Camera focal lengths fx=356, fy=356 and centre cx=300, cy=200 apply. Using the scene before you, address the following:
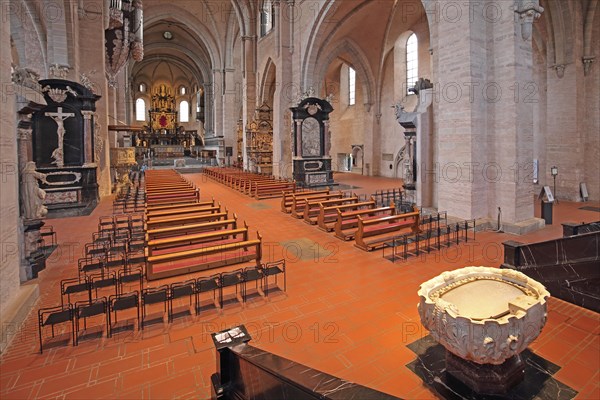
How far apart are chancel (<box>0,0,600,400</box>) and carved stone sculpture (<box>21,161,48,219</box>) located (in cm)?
3

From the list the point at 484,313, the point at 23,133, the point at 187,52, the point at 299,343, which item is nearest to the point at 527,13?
the point at 484,313

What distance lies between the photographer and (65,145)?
12.6 meters

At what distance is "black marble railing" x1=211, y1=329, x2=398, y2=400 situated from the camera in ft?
6.80

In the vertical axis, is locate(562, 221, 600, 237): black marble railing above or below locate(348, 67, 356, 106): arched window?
below

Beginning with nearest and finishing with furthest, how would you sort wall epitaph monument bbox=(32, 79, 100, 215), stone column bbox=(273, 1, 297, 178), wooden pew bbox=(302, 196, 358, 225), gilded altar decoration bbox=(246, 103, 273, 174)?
wooden pew bbox=(302, 196, 358, 225) < wall epitaph monument bbox=(32, 79, 100, 215) < stone column bbox=(273, 1, 297, 178) < gilded altar decoration bbox=(246, 103, 273, 174)

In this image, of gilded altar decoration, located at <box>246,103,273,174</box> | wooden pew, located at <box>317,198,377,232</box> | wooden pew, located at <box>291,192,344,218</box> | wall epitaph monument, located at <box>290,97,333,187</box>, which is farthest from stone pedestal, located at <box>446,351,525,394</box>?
gilded altar decoration, located at <box>246,103,273,174</box>

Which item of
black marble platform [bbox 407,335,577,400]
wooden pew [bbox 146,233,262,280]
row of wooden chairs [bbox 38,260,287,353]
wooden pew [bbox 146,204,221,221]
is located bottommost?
black marble platform [bbox 407,335,577,400]

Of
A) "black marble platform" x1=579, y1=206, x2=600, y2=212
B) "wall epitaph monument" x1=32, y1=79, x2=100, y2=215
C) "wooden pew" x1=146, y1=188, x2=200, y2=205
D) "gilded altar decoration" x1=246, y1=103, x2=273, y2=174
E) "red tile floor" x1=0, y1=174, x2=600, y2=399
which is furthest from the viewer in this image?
"gilded altar decoration" x1=246, y1=103, x2=273, y2=174

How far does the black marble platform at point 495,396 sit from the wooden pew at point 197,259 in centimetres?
339

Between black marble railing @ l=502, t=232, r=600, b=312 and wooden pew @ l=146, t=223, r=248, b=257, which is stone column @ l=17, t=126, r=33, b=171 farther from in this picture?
black marble railing @ l=502, t=232, r=600, b=312

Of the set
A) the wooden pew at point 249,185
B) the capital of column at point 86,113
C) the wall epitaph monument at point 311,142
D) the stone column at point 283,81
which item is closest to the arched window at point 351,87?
the stone column at point 283,81

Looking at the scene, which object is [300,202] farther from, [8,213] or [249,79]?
[249,79]

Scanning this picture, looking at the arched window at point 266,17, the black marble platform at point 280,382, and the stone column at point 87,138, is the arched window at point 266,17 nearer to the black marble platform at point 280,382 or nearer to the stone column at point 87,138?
the stone column at point 87,138

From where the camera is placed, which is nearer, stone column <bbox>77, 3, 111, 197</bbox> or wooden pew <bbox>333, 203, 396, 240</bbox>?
wooden pew <bbox>333, 203, 396, 240</bbox>
